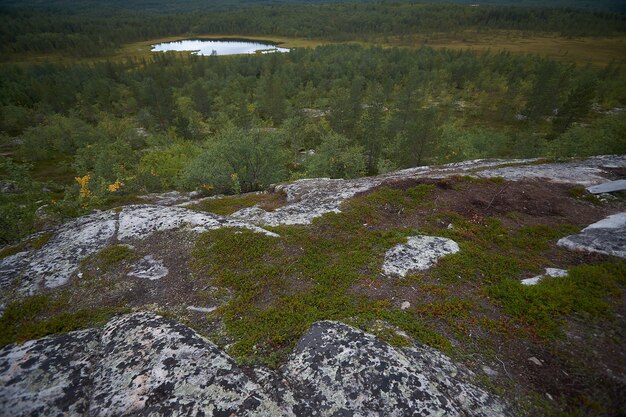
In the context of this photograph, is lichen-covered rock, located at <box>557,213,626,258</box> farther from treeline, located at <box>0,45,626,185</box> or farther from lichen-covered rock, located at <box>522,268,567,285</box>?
treeline, located at <box>0,45,626,185</box>

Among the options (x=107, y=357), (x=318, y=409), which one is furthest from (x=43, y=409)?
(x=318, y=409)

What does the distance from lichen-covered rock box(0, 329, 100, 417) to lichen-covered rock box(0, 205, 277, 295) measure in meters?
2.79

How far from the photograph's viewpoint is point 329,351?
20.7 ft

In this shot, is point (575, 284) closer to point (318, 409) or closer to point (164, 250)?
point (318, 409)

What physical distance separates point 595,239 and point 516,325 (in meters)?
5.68

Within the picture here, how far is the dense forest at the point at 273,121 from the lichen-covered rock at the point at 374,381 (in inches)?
591

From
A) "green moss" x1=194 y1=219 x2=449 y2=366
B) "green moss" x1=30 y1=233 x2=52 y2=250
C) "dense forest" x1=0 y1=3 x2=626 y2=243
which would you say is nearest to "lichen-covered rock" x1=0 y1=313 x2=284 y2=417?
"green moss" x1=194 y1=219 x2=449 y2=366

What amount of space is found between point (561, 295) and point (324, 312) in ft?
20.8

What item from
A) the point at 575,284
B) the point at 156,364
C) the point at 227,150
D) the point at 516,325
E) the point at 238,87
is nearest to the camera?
the point at 156,364

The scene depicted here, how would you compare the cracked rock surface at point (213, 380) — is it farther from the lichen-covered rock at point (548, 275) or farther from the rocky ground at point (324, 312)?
the lichen-covered rock at point (548, 275)

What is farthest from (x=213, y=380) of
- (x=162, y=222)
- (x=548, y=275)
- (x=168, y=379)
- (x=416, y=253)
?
(x=548, y=275)

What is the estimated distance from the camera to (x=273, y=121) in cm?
8994

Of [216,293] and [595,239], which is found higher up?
[595,239]

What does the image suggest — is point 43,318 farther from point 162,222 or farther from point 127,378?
point 162,222
